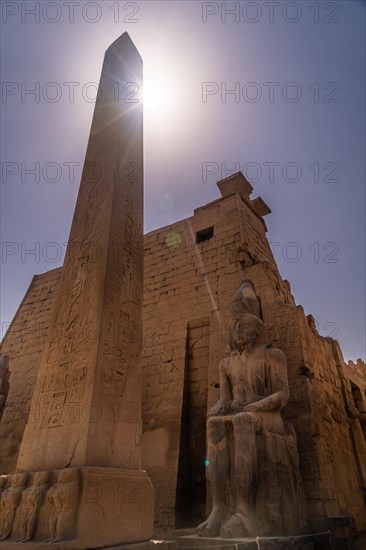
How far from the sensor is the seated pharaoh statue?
3238mm

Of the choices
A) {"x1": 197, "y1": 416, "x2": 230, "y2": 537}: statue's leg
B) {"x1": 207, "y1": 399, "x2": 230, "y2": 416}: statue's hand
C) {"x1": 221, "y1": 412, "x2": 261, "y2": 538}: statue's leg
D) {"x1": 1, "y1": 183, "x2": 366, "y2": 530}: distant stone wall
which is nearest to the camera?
{"x1": 221, "y1": 412, "x2": 261, "y2": 538}: statue's leg

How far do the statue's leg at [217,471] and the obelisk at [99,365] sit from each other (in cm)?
84

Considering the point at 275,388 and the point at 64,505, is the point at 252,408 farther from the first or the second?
the point at 64,505

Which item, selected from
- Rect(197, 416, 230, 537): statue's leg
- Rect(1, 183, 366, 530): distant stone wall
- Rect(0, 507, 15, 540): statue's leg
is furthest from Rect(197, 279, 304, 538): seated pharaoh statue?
Rect(0, 507, 15, 540): statue's leg

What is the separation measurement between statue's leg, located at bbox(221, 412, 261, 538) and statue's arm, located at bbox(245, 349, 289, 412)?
0.12 metres

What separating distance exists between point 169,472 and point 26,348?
5.04 meters

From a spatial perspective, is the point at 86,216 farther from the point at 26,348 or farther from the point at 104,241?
the point at 26,348

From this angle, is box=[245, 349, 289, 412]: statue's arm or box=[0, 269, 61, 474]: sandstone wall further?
box=[0, 269, 61, 474]: sandstone wall

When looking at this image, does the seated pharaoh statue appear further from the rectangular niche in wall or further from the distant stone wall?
the rectangular niche in wall

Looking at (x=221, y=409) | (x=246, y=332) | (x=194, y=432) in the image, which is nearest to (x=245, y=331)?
(x=246, y=332)

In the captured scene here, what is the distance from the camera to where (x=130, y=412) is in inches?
111

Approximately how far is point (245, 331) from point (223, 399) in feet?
2.42

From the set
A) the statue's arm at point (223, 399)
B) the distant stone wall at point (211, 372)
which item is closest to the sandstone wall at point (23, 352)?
the distant stone wall at point (211, 372)

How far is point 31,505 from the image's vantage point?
2305mm
